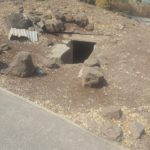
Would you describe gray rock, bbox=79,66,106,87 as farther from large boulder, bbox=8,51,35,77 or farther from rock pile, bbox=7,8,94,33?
rock pile, bbox=7,8,94,33

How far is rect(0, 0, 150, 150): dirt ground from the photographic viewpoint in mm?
6480

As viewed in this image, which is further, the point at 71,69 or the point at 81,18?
the point at 81,18

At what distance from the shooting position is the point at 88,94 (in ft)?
23.6

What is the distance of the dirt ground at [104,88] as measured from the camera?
6.48 meters

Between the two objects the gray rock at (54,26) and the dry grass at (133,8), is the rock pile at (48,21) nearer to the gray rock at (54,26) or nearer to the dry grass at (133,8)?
the gray rock at (54,26)

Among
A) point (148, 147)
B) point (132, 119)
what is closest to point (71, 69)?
point (132, 119)

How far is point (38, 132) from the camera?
5953 millimetres

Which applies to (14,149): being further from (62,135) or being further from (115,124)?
(115,124)

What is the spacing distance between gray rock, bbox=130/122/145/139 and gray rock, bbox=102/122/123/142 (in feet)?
0.67

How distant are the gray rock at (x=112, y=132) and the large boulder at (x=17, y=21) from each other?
4662 mm

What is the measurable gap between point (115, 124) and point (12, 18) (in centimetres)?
481

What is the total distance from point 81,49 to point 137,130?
18.0 ft

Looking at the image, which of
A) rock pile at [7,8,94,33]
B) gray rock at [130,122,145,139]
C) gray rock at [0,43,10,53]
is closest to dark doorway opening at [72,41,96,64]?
rock pile at [7,8,94,33]

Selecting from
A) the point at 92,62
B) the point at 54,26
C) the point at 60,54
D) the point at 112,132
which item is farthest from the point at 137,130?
the point at 54,26
